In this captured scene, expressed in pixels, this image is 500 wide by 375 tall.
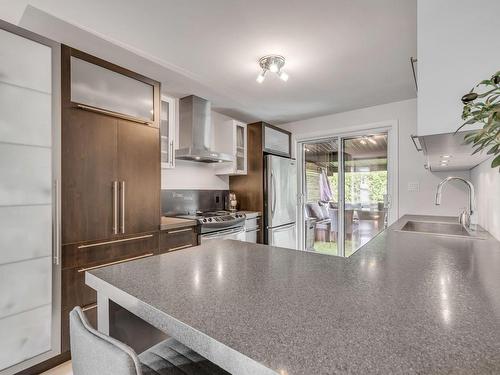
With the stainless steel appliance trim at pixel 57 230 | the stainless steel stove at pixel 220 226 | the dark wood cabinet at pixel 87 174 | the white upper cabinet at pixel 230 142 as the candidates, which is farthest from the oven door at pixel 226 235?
the stainless steel appliance trim at pixel 57 230

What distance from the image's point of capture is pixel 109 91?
214cm

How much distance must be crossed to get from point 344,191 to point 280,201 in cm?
99

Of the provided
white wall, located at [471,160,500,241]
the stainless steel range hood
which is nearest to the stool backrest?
white wall, located at [471,160,500,241]

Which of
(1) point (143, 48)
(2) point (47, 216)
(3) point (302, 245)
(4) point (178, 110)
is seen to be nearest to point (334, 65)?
(1) point (143, 48)

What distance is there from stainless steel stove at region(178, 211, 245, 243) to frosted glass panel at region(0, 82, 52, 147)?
150cm

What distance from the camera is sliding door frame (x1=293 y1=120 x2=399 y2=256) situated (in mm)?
3430

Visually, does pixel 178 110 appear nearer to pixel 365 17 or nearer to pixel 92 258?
pixel 92 258

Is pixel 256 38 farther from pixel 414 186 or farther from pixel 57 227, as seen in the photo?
pixel 414 186

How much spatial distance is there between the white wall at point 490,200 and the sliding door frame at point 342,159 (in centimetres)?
134

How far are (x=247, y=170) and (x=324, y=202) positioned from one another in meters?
1.40

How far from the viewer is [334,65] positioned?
2418 mm

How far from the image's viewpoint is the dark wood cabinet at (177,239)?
97.7 inches

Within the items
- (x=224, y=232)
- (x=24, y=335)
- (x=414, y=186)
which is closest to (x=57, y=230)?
(x=24, y=335)

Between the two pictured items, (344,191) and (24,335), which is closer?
(24,335)
